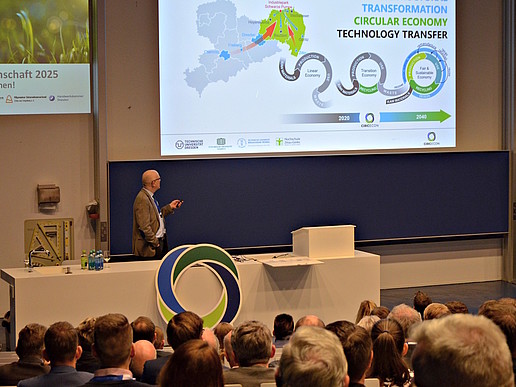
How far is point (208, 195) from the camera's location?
8695mm

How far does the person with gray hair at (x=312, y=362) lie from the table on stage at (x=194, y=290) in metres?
4.43

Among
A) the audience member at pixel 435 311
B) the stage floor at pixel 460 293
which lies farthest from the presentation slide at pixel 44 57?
the audience member at pixel 435 311

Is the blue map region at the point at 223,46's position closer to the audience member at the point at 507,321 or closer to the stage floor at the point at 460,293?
the stage floor at the point at 460,293

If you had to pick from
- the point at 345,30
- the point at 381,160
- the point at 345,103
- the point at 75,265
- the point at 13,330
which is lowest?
the point at 13,330

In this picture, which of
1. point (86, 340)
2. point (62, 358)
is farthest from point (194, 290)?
point (62, 358)

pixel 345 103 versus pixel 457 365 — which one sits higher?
pixel 345 103

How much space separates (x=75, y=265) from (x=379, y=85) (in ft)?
13.5

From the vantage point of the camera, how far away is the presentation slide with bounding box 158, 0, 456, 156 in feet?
28.3

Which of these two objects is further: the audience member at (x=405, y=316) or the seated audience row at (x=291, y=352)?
the audience member at (x=405, y=316)

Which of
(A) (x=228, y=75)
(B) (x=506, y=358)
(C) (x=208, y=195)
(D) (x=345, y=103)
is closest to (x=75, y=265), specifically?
(C) (x=208, y=195)

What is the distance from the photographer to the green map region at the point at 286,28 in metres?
8.86

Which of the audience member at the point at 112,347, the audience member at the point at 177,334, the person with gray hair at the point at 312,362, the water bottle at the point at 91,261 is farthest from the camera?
the water bottle at the point at 91,261

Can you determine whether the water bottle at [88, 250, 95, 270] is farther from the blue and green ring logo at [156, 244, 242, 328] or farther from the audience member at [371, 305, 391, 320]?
the audience member at [371, 305, 391, 320]

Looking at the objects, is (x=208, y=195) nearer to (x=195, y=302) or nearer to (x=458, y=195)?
(x=195, y=302)
